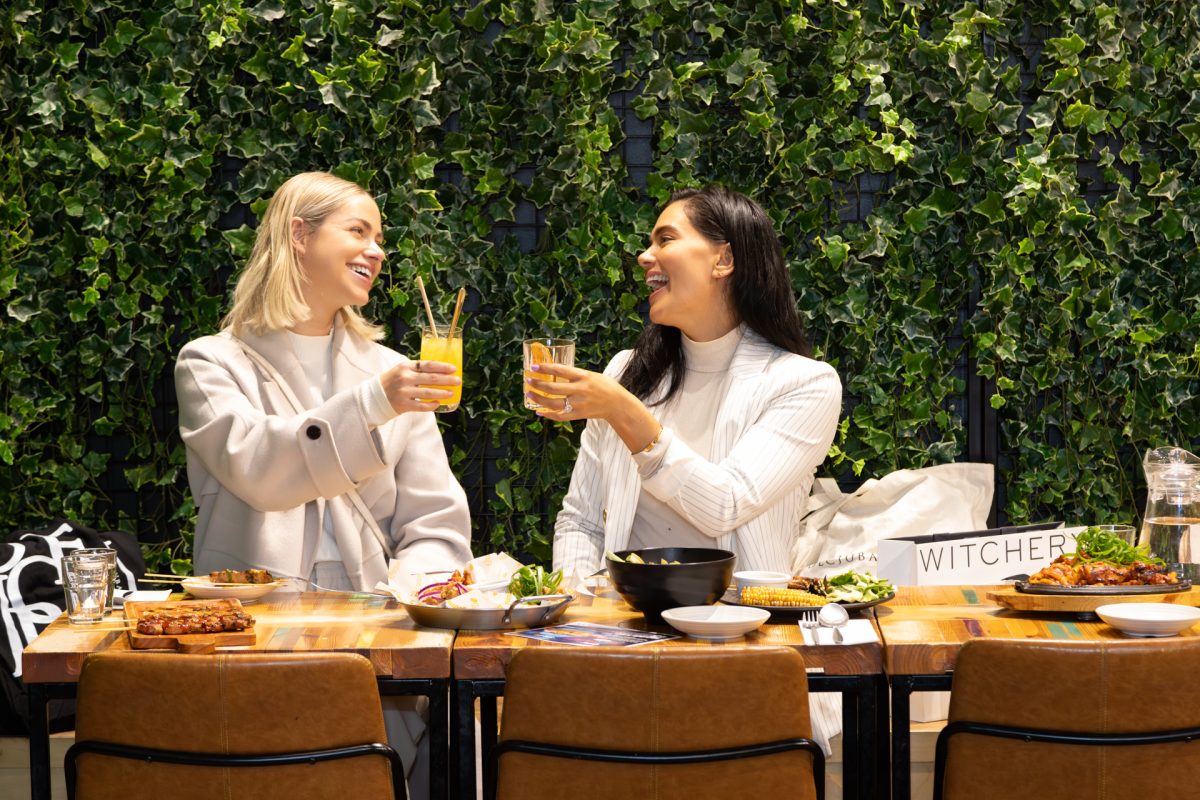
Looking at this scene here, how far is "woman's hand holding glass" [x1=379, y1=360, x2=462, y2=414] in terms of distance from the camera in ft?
7.48

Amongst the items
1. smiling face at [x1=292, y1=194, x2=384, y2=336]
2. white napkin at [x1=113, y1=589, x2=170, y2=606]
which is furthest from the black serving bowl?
smiling face at [x1=292, y1=194, x2=384, y2=336]

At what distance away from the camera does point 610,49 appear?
3463 mm

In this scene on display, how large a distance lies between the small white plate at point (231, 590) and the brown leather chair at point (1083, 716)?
1158mm

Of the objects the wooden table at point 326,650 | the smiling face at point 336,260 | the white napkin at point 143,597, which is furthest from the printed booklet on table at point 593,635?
the smiling face at point 336,260

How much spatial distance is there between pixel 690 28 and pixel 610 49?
245 millimetres

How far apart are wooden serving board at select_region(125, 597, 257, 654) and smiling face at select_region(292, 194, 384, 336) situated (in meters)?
1.07

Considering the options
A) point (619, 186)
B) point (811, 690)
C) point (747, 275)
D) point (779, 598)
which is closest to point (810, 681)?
point (811, 690)

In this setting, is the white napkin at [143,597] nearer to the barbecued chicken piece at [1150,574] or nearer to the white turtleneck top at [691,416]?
→ the white turtleneck top at [691,416]

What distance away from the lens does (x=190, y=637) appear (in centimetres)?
174

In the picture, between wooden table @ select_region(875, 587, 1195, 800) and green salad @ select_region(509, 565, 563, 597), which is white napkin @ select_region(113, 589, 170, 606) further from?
wooden table @ select_region(875, 587, 1195, 800)

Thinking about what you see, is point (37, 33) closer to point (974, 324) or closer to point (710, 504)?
point (710, 504)

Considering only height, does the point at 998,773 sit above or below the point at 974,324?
below

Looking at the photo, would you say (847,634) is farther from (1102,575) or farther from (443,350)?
(443,350)

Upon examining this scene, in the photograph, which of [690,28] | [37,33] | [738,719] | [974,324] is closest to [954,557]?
[974,324]
